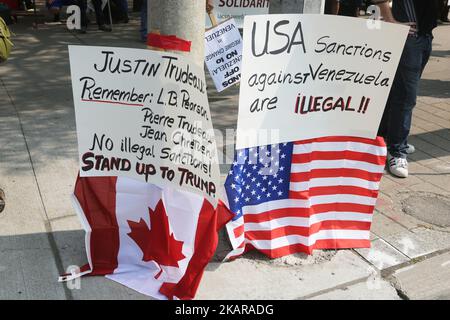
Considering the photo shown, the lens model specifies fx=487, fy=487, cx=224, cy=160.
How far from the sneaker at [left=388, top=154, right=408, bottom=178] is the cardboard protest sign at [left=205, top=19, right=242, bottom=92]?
7.42ft

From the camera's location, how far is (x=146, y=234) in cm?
293

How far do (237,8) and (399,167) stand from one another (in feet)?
10.9

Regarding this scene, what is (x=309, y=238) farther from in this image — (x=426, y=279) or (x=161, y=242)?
(x=161, y=242)

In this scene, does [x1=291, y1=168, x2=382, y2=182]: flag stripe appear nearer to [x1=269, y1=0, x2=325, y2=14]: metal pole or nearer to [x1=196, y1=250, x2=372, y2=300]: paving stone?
[x1=196, y1=250, x2=372, y2=300]: paving stone

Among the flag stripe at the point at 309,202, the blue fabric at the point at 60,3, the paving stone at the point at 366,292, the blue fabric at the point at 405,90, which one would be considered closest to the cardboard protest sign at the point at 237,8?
the blue fabric at the point at 405,90

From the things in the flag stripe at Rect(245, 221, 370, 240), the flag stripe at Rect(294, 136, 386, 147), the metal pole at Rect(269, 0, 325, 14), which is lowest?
the flag stripe at Rect(245, 221, 370, 240)

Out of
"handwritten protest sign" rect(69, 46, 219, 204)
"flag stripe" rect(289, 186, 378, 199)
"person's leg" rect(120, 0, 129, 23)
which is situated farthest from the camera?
"person's leg" rect(120, 0, 129, 23)

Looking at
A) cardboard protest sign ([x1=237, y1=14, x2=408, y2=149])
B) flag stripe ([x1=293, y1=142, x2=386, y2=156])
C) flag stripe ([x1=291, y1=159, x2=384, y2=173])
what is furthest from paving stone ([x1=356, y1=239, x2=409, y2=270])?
cardboard protest sign ([x1=237, y1=14, x2=408, y2=149])

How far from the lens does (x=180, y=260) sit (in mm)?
2840

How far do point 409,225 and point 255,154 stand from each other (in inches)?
56.0

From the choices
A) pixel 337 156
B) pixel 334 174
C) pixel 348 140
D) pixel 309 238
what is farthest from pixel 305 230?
pixel 348 140

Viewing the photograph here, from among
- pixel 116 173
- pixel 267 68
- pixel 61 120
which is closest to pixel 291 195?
pixel 267 68

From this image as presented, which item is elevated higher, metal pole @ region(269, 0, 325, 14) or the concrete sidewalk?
metal pole @ region(269, 0, 325, 14)

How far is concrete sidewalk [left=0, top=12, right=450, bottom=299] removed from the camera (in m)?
2.89
